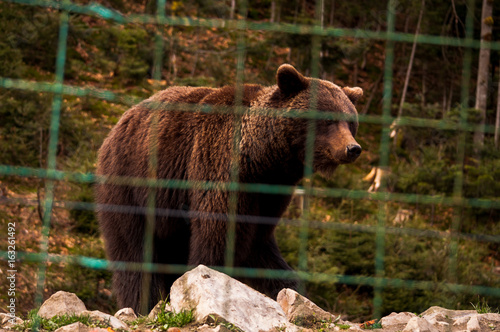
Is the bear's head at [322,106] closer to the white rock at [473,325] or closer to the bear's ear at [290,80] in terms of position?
the bear's ear at [290,80]

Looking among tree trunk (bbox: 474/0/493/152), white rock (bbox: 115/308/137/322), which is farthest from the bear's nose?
tree trunk (bbox: 474/0/493/152)

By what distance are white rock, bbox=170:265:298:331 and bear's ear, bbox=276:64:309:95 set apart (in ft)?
5.56

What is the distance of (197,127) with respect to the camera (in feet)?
15.3

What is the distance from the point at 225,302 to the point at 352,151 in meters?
1.47

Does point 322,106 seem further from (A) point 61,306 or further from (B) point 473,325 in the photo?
(A) point 61,306

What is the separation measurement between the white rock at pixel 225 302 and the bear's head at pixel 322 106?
130 cm

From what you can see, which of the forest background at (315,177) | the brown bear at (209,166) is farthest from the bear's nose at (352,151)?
the forest background at (315,177)

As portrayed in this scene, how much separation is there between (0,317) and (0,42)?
11.6 metres

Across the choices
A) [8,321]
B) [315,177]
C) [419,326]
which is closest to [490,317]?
[419,326]

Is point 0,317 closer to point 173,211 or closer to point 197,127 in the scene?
point 173,211

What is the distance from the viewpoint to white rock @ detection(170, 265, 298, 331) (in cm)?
328

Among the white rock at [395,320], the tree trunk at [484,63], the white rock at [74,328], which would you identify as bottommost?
the white rock at [395,320]

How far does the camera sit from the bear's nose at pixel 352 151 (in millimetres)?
4152

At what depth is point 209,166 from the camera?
4.45 metres
